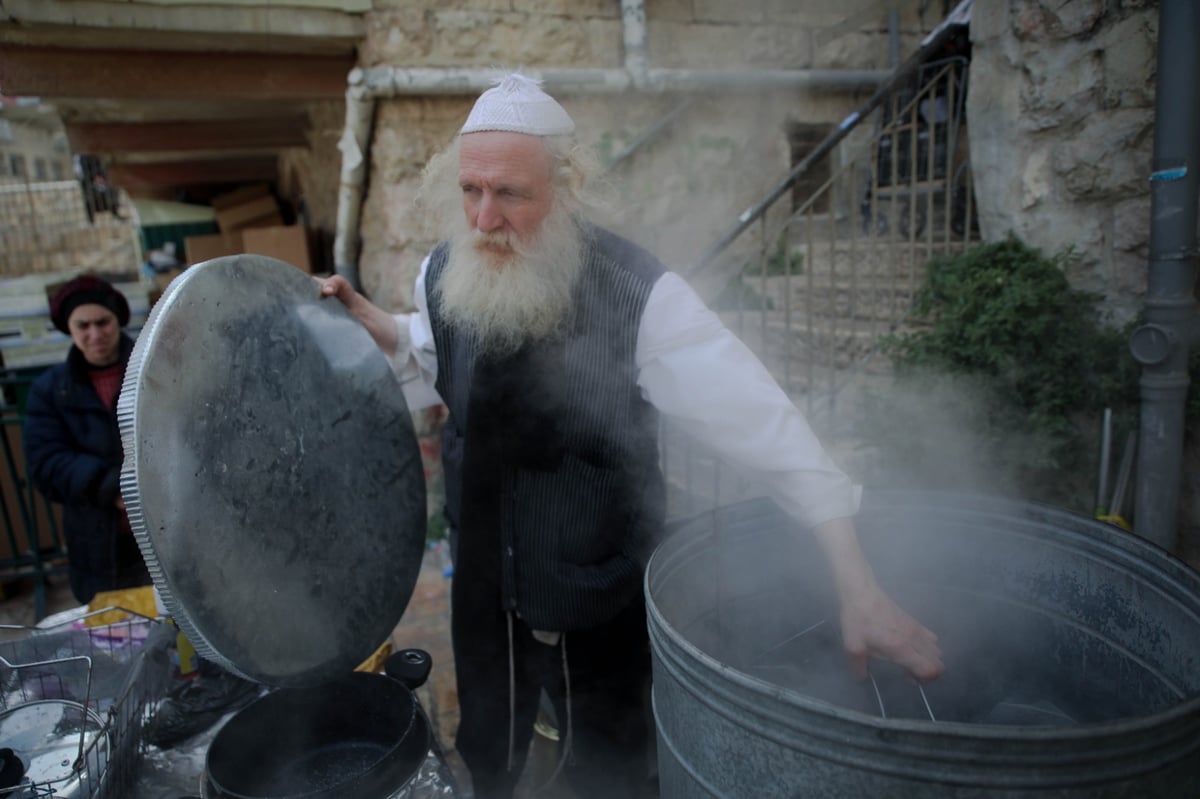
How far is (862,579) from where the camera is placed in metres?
1.48

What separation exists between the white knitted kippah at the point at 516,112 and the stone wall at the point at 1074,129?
2.25 metres

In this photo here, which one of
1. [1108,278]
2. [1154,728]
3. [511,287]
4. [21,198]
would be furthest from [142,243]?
[21,198]

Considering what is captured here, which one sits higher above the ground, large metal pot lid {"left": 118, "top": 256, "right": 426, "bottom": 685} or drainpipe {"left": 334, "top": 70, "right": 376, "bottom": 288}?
drainpipe {"left": 334, "top": 70, "right": 376, "bottom": 288}

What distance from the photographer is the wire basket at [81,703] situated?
62.6 inches

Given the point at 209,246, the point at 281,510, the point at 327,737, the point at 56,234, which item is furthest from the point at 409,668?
the point at 56,234

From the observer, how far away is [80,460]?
3.51 metres

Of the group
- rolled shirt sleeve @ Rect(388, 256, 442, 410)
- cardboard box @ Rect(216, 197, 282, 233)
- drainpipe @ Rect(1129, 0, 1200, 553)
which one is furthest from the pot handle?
cardboard box @ Rect(216, 197, 282, 233)

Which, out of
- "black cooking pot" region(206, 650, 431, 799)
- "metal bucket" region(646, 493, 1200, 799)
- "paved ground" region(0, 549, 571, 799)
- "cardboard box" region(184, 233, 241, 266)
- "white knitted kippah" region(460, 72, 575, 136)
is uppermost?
"cardboard box" region(184, 233, 241, 266)

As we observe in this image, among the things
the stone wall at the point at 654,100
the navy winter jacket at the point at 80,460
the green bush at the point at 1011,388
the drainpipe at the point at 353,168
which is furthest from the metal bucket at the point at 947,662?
the drainpipe at the point at 353,168

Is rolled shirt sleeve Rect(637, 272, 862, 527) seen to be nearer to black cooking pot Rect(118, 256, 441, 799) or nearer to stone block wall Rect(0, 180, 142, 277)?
black cooking pot Rect(118, 256, 441, 799)

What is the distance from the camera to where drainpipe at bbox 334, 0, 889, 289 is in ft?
14.2

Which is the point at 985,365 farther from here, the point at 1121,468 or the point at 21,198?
the point at 21,198

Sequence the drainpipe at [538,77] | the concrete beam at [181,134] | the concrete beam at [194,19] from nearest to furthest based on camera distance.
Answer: the concrete beam at [194,19], the drainpipe at [538,77], the concrete beam at [181,134]

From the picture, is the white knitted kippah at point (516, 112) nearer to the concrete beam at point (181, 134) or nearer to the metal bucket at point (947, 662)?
the metal bucket at point (947, 662)
